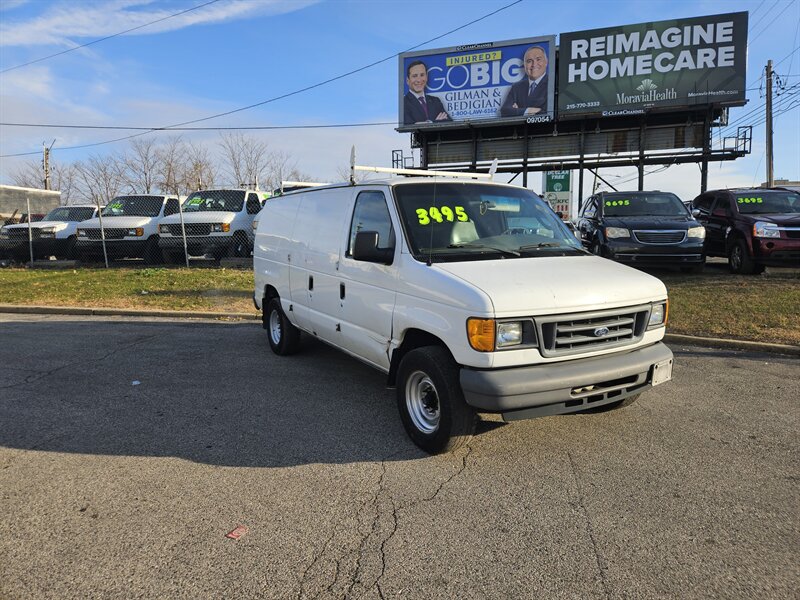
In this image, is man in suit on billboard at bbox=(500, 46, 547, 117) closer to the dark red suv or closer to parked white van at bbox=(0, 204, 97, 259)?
the dark red suv

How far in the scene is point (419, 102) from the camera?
103 ft

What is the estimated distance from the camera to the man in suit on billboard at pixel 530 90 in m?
29.0

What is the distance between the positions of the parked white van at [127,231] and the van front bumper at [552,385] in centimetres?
1424

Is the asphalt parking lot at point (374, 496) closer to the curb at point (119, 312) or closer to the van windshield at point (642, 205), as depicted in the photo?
the curb at point (119, 312)

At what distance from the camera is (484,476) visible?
369cm

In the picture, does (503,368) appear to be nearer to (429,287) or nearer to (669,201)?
(429,287)

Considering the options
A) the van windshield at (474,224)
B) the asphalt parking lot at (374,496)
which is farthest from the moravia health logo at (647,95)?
the van windshield at (474,224)

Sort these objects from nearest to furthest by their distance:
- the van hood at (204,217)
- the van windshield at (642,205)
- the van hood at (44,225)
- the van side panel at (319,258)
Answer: the van side panel at (319,258), the van windshield at (642,205), the van hood at (204,217), the van hood at (44,225)

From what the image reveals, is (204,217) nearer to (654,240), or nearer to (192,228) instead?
(192,228)

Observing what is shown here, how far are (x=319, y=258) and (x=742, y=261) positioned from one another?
9345 millimetres

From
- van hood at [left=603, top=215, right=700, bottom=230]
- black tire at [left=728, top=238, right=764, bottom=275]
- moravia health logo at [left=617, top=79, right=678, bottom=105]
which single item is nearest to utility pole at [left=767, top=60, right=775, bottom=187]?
moravia health logo at [left=617, top=79, right=678, bottom=105]

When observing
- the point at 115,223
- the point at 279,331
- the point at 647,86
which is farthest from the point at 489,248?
the point at 647,86

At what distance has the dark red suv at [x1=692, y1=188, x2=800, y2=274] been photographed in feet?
33.9

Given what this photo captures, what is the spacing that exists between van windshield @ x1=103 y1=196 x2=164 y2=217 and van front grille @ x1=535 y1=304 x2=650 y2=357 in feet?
48.8
